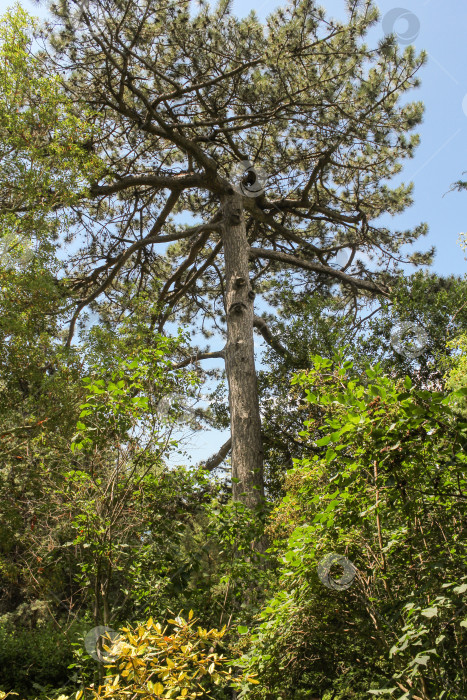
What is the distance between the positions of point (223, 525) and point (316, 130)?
6.04 metres

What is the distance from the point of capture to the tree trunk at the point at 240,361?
6.09 m

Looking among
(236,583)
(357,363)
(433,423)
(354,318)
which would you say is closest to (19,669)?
(236,583)

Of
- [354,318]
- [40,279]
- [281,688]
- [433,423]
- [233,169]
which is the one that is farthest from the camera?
[233,169]

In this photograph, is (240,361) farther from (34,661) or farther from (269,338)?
(34,661)

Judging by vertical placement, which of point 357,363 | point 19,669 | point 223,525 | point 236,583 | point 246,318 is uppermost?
point 246,318

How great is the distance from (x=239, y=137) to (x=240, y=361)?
3914mm

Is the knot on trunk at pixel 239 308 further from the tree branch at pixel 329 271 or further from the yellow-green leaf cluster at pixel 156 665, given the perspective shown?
the yellow-green leaf cluster at pixel 156 665

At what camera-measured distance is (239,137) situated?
8398mm

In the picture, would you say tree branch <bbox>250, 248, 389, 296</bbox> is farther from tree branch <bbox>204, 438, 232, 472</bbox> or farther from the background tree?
tree branch <bbox>204, 438, 232, 472</bbox>

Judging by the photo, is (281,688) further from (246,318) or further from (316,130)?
(316,130)

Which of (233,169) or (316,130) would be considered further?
(233,169)

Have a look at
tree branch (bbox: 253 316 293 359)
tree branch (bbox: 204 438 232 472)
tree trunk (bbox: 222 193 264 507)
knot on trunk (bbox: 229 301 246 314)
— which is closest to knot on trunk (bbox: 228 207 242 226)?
tree trunk (bbox: 222 193 264 507)

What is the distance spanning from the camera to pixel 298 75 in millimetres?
6988

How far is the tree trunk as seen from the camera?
6.09 metres
